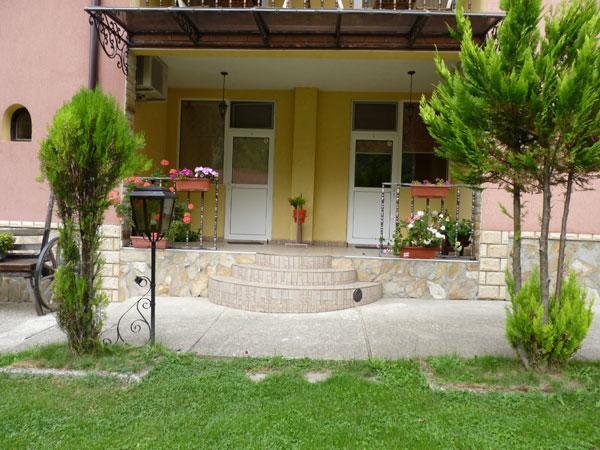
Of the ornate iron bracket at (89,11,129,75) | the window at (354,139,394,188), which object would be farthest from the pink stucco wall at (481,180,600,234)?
the ornate iron bracket at (89,11,129,75)

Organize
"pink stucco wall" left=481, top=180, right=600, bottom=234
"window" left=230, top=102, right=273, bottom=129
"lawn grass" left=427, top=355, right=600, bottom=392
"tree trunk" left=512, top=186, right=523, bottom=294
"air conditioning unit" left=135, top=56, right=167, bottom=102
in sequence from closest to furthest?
"lawn grass" left=427, top=355, right=600, bottom=392
"tree trunk" left=512, top=186, right=523, bottom=294
"pink stucco wall" left=481, top=180, right=600, bottom=234
"air conditioning unit" left=135, top=56, right=167, bottom=102
"window" left=230, top=102, right=273, bottom=129

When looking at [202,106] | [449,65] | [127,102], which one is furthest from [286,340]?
[202,106]

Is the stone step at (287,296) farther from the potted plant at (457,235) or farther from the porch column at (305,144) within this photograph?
the porch column at (305,144)

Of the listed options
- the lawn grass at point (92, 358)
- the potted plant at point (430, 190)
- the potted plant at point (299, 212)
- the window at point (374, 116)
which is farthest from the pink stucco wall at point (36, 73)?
the window at point (374, 116)

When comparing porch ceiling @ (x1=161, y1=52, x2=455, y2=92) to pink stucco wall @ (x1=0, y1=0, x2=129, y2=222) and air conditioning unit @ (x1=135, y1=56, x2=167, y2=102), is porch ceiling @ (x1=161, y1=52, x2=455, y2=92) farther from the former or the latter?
pink stucco wall @ (x1=0, y1=0, x2=129, y2=222)

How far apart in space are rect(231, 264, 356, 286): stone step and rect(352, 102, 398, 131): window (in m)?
3.57

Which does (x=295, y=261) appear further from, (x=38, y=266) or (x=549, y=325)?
Result: (x=549, y=325)

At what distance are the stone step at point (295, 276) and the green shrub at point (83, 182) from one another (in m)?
2.21

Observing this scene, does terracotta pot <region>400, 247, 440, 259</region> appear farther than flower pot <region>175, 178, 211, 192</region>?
No

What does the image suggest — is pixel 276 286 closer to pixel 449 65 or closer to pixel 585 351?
pixel 585 351

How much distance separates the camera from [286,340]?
4031 millimetres

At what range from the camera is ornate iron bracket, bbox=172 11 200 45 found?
534cm

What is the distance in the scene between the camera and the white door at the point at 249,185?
8352 mm

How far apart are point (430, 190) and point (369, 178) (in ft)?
7.48
